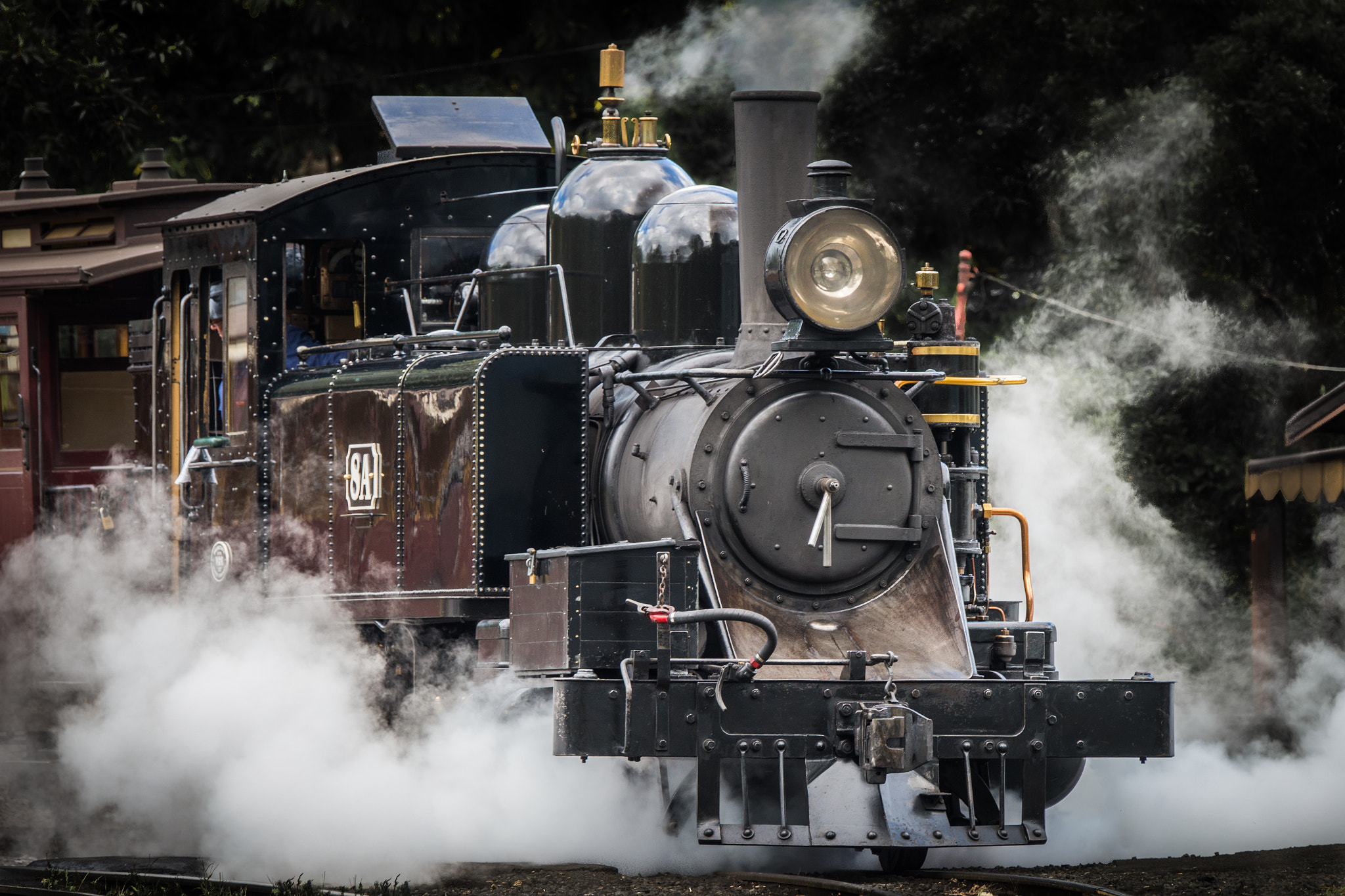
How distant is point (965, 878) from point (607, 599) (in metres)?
1.59

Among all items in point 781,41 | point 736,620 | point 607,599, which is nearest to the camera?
point 736,620

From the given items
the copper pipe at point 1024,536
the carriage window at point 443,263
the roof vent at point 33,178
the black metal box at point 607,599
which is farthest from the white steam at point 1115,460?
the roof vent at point 33,178

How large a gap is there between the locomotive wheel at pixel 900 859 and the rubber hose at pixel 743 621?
116 centimetres

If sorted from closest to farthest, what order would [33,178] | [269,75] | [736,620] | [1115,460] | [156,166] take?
1. [736,620]
2. [156,166]
3. [33,178]
4. [1115,460]
5. [269,75]

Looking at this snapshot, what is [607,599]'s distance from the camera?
20.3 ft

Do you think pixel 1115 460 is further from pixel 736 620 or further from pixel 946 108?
pixel 736 620

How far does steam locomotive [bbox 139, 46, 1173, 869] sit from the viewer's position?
19.8ft

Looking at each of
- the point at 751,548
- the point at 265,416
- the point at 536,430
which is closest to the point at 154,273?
the point at 265,416

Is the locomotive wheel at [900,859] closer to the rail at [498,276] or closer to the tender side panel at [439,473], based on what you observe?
the tender side panel at [439,473]

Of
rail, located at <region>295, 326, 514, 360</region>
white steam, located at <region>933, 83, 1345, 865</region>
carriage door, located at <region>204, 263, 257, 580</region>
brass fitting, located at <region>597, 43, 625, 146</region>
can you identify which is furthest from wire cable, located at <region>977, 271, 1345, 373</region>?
carriage door, located at <region>204, 263, 257, 580</region>

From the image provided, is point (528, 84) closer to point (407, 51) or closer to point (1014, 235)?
point (407, 51)

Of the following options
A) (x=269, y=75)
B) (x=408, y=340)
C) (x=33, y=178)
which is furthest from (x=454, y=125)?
(x=269, y=75)

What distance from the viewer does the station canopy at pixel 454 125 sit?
923cm

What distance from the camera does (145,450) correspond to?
9.81m
